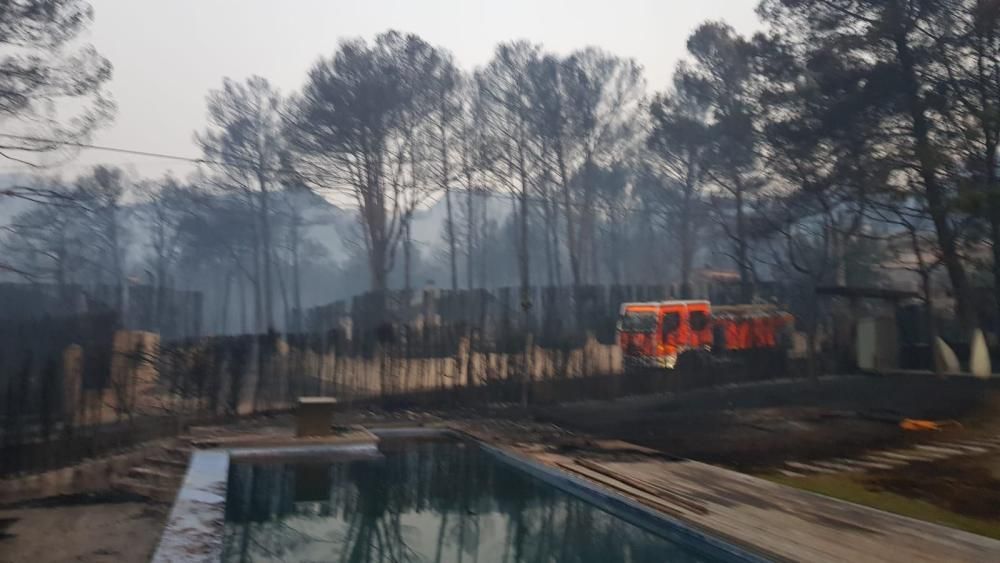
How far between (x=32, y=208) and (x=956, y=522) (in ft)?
51.8

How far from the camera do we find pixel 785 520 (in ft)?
22.5

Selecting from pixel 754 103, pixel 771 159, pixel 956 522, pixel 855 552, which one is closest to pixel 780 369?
pixel 771 159

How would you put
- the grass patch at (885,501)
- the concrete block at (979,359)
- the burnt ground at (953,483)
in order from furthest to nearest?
1. the concrete block at (979,359)
2. the burnt ground at (953,483)
3. the grass patch at (885,501)

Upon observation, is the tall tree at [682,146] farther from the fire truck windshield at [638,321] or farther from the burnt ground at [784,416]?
the burnt ground at [784,416]

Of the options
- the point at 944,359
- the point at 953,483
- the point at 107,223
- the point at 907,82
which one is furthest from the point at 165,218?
the point at 953,483

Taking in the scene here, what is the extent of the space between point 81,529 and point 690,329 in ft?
52.1

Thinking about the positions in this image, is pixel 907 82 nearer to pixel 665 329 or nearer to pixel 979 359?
pixel 979 359

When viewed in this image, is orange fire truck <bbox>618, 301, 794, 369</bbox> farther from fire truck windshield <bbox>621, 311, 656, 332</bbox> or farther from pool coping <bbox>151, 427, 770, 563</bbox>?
pool coping <bbox>151, 427, 770, 563</bbox>

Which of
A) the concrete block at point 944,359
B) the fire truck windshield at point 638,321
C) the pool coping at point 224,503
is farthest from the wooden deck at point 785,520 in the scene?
the fire truck windshield at point 638,321

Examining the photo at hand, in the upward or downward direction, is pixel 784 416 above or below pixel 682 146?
below

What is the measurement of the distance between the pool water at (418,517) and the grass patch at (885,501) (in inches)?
80.8

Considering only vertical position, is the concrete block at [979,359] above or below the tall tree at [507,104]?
below

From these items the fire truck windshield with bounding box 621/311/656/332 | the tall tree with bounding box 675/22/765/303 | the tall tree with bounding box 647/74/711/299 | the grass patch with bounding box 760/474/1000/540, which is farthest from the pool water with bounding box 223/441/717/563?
the tall tree with bounding box 675/22/765/303

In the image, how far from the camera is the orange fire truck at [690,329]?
68.0 ft
